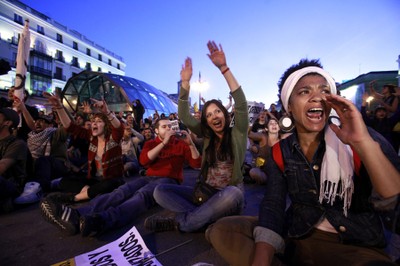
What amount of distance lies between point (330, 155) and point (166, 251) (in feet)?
5.32

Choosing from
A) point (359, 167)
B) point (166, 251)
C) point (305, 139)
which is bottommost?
point (166, 251)

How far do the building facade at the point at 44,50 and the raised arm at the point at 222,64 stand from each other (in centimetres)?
3368

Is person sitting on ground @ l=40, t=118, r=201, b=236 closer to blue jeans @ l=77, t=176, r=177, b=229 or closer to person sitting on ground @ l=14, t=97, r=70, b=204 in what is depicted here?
blue jeans @ l=77, t=176, r=177, b=229

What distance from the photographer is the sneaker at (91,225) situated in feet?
7.50

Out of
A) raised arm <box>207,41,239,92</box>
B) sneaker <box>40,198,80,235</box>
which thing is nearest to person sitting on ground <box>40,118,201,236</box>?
sneaker <box>40,198,80,235</box>

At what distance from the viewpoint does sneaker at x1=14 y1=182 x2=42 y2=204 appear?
11.5ft

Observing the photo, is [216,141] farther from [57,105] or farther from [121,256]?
[57,105]

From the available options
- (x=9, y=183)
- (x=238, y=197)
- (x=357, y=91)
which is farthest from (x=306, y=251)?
(x=357, y=91)

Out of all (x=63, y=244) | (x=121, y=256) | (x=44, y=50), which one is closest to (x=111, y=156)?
(x=63, y=244)

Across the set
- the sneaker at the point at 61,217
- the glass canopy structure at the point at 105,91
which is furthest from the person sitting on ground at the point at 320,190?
the glass canopy structure at the point at 105,91

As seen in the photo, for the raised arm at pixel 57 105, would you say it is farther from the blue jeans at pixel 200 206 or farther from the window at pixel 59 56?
the window at pixel 59 56

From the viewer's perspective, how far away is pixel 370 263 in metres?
1.08

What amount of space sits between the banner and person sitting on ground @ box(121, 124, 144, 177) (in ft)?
13.2

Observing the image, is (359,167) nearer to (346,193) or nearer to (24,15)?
(346,193)
